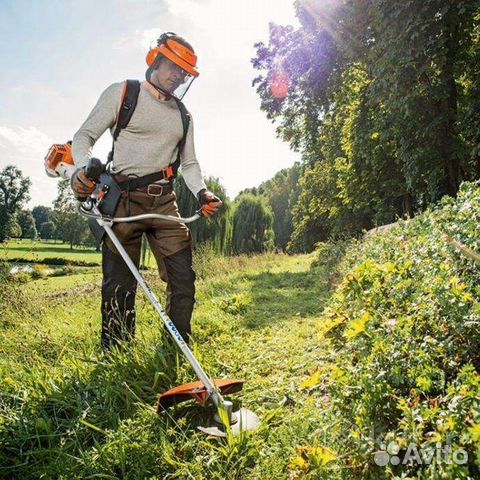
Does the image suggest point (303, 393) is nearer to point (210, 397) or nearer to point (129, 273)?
point (210, 397)

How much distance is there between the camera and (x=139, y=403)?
2.76 metres

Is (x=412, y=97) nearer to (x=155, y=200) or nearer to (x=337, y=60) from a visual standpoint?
(x=337, y=60)

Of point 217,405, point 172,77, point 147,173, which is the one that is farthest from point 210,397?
point 172,77

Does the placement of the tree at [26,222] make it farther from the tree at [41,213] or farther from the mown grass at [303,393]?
the mown grass at [303,393]

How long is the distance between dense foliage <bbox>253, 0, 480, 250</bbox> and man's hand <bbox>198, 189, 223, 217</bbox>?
8649 mm

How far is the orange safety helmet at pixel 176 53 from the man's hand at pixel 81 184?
114 centimetres

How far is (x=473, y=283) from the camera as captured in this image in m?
2.63

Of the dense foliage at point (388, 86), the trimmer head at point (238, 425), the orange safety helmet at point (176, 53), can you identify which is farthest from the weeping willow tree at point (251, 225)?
the trimmer head at point (238, 425)

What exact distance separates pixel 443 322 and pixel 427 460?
90 centimetres

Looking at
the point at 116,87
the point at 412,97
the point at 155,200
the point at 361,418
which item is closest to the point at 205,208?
the point at 155,200

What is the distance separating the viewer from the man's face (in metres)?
3.42

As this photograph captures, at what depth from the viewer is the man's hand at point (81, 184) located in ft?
9.94
